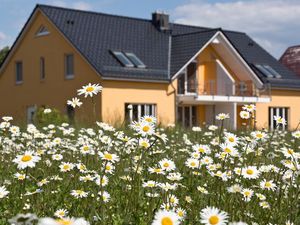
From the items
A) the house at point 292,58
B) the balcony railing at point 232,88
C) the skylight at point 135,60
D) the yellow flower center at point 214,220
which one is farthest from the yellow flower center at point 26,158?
the house at point 292,58

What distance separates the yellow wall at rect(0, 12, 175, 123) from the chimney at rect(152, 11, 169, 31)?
494 centimetres

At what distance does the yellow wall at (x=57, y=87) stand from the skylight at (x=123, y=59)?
84 cm

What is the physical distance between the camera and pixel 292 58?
41156 mm

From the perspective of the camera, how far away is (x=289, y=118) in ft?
115

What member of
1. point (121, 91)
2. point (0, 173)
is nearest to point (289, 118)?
point (121, 91)

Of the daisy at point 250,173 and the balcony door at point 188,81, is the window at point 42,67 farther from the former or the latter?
the daisy at point 250,173

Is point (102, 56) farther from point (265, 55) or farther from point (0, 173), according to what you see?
point (0, 173)

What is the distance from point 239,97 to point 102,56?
25.3ft

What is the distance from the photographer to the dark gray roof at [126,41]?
1065 inches

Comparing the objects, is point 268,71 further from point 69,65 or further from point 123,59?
point 69,65

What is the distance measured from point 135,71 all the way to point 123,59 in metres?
0.94

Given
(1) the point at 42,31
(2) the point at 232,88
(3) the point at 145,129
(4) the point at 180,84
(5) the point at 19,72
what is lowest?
(3) the point at 145,129

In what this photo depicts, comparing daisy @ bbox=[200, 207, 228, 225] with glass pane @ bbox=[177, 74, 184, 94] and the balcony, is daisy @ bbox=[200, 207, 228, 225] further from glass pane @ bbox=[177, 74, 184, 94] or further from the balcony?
glass pane @ bbox=[177, 74, 184, 94]

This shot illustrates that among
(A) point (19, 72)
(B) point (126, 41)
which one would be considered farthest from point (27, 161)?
(A) point (19, 72)
